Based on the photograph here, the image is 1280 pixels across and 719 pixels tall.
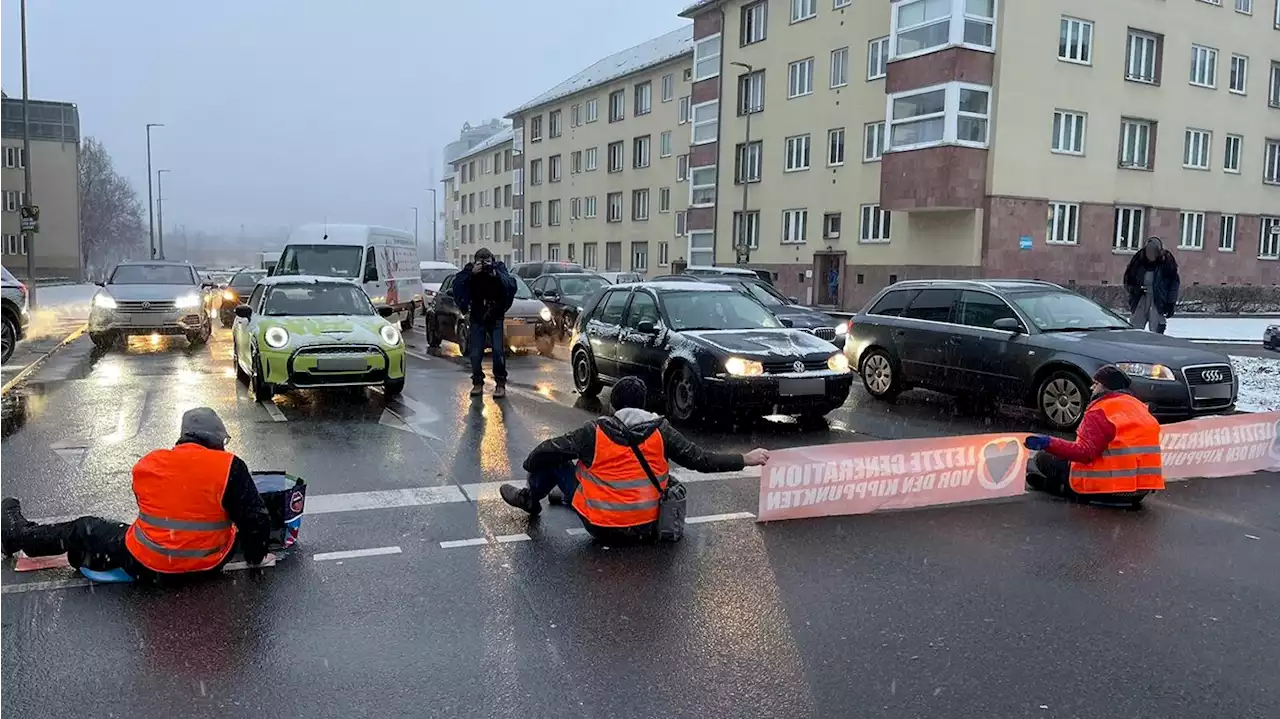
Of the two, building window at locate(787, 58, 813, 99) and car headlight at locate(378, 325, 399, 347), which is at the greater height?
building window at locate(787, 58, 813, 99)

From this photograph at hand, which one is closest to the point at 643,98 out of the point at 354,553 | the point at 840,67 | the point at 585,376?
the point at 840,67

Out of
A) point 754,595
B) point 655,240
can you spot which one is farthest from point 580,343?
point 655,240

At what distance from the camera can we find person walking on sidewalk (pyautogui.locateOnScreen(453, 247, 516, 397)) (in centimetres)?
1176

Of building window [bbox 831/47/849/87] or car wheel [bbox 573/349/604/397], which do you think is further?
A: building window [bbox 831/47/849/87]

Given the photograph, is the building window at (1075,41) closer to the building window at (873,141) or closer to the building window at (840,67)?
the building window at (873,141)

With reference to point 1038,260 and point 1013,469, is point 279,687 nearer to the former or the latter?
point 1013,469

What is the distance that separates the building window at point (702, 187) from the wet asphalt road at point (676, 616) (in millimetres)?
36576

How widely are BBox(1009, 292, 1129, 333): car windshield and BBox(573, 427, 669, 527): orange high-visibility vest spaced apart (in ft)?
20.9

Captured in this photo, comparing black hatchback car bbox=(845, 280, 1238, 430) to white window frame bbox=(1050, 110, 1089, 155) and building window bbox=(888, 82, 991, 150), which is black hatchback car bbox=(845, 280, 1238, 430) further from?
white window frame bbox=(1050, 110, 1089, 155)

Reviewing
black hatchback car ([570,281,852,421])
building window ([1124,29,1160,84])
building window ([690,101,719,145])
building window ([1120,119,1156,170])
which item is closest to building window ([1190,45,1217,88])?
building window ([1124,29,1160,84])

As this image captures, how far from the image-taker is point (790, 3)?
38500 millimetres

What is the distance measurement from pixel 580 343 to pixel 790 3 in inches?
1189

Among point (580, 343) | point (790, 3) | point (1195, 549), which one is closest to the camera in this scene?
point (1195, 549)

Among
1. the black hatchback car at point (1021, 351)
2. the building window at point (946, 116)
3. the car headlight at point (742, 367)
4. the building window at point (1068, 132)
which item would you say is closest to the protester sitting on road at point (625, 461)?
the car headlight at point (742, 367)
